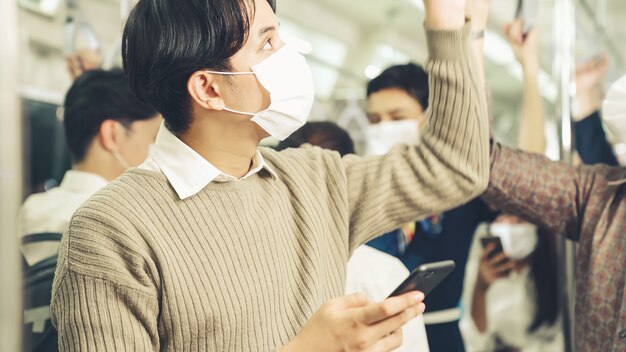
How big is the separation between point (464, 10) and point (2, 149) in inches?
32.1

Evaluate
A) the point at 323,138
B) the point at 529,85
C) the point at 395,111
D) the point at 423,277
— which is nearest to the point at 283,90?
the point at 423,277

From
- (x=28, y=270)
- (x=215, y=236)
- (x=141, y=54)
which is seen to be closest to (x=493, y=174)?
(x=215, y=236)

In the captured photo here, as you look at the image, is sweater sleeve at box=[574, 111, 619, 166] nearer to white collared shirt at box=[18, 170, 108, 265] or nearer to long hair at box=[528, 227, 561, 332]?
long hair at box=[528, 227, 561, 332]

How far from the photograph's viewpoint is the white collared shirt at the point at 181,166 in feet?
3.63

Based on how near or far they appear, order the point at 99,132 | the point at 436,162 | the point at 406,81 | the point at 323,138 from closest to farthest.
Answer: the point at 436,162 < the point at 99,132 < the point at 323,138 < the point at 406,81

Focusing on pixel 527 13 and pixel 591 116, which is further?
pixel 591 116

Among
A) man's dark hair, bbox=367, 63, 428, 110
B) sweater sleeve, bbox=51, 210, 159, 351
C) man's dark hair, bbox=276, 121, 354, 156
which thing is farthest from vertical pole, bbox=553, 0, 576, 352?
sweater sleeve, bbox=51, 210, 159, 351

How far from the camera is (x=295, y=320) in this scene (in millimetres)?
1167

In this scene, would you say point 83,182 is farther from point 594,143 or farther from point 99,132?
point 594,143

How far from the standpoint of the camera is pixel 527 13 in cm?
206

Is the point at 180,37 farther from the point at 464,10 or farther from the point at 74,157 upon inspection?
the point at 74,157

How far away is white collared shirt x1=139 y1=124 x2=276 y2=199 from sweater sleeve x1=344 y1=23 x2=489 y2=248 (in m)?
0.26

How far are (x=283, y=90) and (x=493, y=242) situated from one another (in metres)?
1.54

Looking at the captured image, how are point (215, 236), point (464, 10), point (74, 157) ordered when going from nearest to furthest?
point (215, 236), point (464, 10), point (74, 157)
